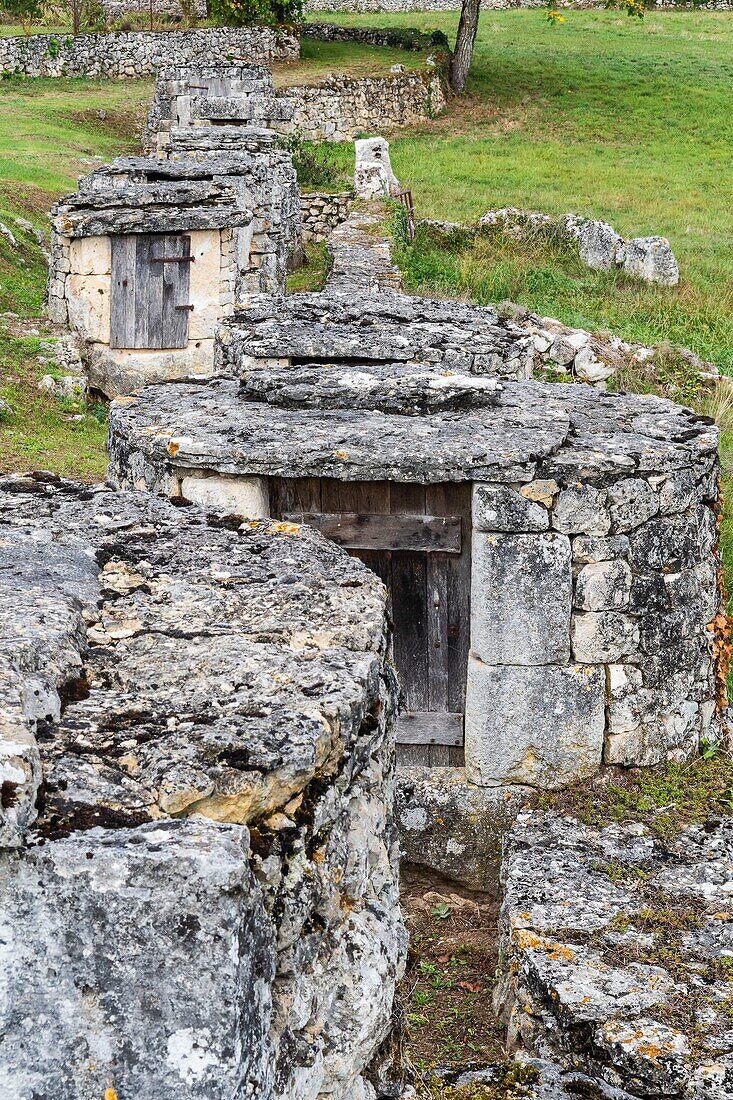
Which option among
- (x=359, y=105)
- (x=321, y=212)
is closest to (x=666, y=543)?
(x=321, y=212)

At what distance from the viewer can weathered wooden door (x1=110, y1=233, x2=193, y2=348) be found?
42.8 feet

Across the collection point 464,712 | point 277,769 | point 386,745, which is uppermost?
point 277,769

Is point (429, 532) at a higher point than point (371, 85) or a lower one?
lower

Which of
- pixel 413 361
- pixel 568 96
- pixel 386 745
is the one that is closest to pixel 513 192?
pixel 568 96

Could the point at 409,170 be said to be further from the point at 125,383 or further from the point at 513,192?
the point at 125,383

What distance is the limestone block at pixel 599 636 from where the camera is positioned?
19.8 feet

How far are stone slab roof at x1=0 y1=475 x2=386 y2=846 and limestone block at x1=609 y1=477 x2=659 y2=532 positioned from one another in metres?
2.72

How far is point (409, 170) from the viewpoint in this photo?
23.3 meters

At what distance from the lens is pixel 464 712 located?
6367 millimetres

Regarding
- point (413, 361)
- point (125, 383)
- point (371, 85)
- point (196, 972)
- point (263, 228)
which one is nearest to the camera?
point (196, 972)

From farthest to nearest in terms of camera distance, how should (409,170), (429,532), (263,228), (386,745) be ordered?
(409,170) < (263,228) < (429,532) < (386,745)

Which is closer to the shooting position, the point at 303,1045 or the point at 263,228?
the point at 303,1045

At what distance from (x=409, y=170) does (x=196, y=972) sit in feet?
74.8

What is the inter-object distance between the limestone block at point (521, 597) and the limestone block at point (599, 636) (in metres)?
0.06
